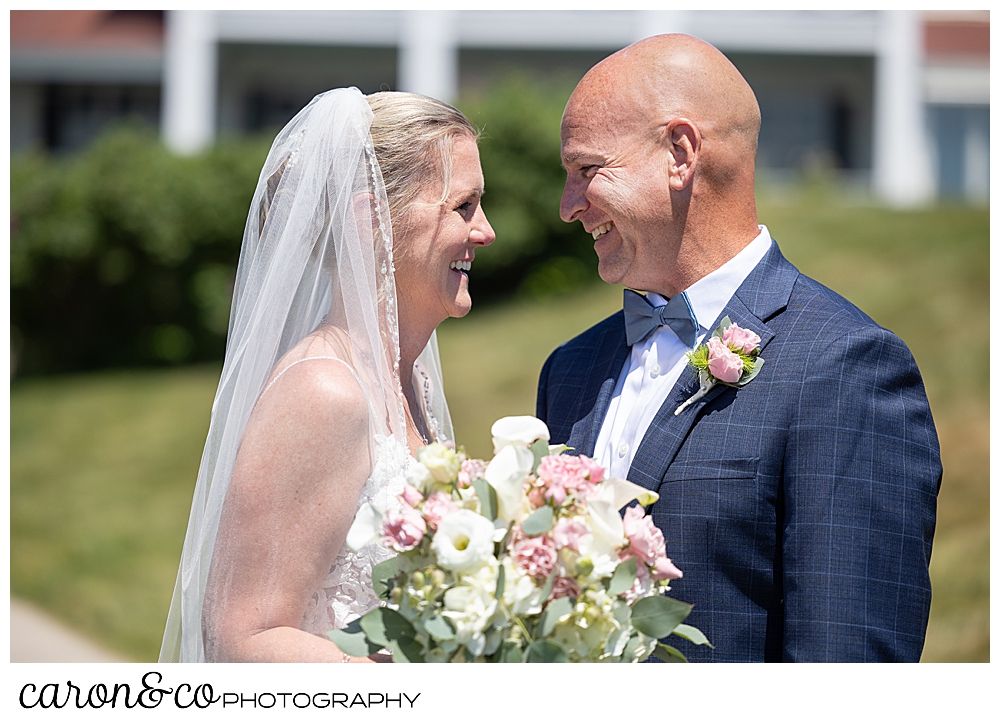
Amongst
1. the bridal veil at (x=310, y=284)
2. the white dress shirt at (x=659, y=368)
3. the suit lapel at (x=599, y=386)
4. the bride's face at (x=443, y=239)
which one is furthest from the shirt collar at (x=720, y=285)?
the bridal veil at (x=310, y=284)

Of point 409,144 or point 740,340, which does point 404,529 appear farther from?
point 409,144

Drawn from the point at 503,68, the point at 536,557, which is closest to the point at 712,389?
the point at 536,557

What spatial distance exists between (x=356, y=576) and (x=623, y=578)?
908 millimetres

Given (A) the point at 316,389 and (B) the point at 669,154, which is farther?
(B) the point at 669,154

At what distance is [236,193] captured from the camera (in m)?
13.5

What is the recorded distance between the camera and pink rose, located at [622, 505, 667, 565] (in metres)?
2.13

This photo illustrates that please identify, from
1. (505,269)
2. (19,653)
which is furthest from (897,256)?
(19,653)

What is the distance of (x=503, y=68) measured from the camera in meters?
19.7

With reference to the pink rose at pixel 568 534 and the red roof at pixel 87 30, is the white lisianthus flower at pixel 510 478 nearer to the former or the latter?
the pink rose at pixel 568 534

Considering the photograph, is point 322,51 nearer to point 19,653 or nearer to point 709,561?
point 19,653

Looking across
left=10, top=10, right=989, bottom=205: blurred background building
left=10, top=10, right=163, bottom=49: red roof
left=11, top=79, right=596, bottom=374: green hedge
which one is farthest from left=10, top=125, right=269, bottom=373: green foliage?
left=10, top=10, right=163, bottom=49: red roof

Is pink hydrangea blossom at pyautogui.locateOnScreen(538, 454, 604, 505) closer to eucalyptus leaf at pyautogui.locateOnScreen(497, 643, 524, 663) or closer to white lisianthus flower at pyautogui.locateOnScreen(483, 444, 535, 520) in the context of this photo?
white lisianthus flower at pyautogui.locateOnScreen(483, 444, 535, 520)

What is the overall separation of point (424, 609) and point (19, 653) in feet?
19.5

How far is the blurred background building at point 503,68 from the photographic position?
18.7m
